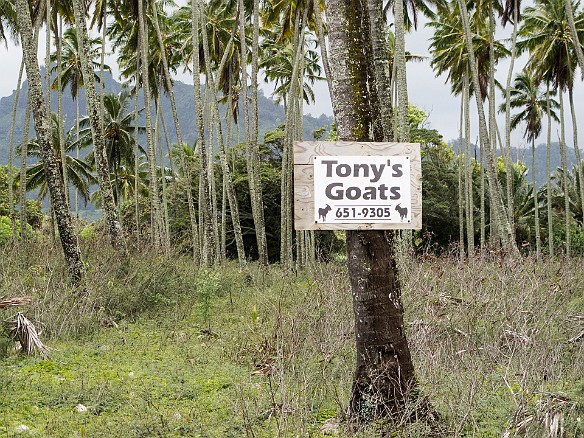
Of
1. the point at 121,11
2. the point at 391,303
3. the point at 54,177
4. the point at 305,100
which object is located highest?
the point at 121,11

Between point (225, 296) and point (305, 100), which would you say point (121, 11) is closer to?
point (305, 100)

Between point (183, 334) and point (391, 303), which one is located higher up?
point (391, 303)

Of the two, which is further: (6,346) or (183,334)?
(183,334)

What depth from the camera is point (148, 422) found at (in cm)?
483

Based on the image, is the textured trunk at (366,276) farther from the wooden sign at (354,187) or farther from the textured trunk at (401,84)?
the textured trunk at (401,84)

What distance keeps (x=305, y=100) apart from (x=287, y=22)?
357 inches

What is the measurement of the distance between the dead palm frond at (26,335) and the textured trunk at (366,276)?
3792mm

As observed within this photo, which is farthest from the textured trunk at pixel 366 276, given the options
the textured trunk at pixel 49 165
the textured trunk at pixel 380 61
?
the textured trunk at pixel 49 165

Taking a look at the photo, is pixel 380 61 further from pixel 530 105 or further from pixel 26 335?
pixel 530 105

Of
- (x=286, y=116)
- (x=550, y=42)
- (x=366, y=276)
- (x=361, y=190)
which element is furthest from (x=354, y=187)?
(x=550, y=42)

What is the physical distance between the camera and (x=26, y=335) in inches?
261

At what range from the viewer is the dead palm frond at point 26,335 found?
6555mm

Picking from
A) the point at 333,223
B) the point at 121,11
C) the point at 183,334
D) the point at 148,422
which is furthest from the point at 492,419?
the point at 121,11

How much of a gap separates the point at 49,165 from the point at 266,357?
5490 millimetres
